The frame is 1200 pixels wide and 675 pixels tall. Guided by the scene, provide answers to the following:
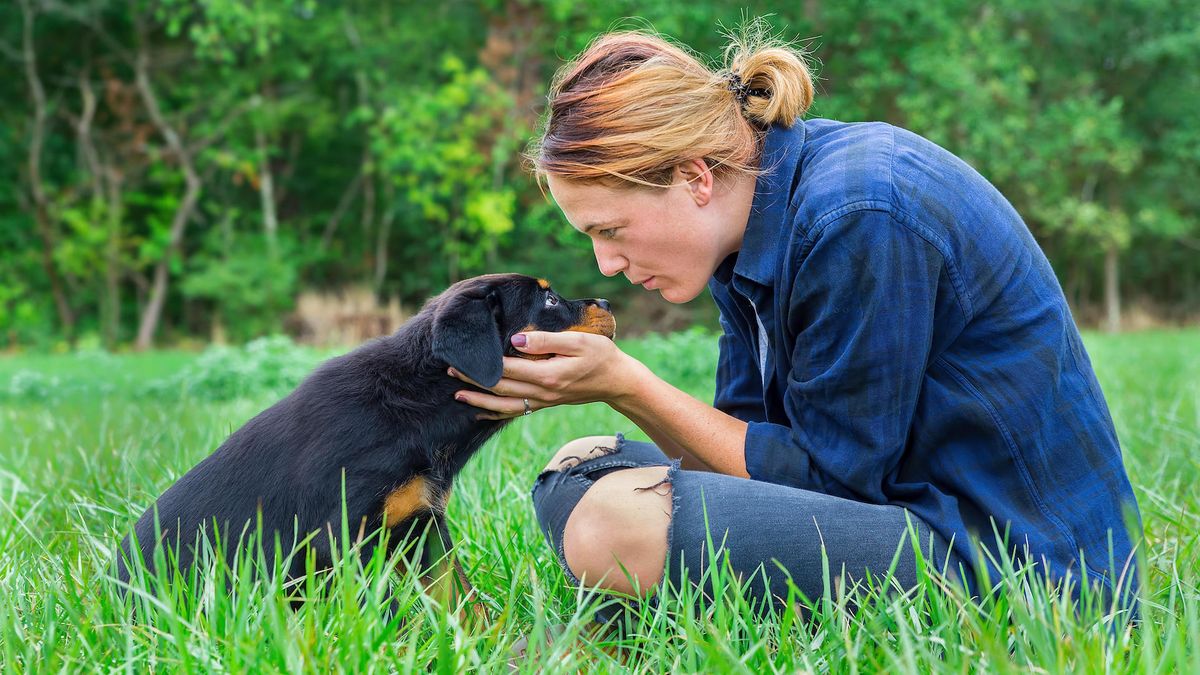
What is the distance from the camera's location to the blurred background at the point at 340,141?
16.8 metres

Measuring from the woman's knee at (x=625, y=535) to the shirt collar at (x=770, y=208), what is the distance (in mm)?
575

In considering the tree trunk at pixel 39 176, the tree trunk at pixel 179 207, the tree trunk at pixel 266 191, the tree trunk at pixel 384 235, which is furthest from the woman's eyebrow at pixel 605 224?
the tree trunk at pixel 39 176

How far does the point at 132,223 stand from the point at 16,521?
64.0 feet

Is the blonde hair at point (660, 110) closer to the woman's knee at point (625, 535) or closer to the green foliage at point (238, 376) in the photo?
the woman's knee at point (625, 535)

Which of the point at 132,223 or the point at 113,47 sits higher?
the point at 113,47

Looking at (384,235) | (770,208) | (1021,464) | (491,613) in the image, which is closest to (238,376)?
(491,613)

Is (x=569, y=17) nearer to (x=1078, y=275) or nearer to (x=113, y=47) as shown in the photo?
(x=113, y=47)

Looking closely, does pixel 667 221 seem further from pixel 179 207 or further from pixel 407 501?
pixel 179 207

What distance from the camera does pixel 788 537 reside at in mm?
2342

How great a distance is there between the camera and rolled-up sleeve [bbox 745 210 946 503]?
222cm

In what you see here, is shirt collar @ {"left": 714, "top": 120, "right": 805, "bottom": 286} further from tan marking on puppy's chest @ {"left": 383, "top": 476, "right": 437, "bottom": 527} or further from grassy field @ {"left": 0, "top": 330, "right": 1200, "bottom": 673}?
tan marking on puppy's chest @ {"left": 383, "top": 476, "right": 437, "bottom": 527}

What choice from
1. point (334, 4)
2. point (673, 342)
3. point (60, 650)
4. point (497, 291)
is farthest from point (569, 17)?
point (60, 650)

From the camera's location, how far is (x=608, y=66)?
107 inches

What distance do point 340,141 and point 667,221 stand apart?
69.6 feet
